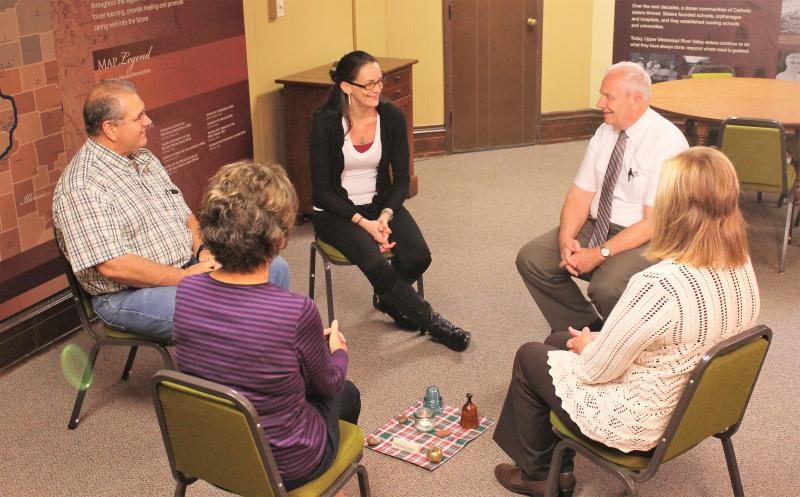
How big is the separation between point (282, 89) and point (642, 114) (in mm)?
2789

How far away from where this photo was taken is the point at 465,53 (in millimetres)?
→ 7406

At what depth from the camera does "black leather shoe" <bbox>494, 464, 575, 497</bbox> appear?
3.09 metres

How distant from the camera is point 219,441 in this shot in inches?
92.6

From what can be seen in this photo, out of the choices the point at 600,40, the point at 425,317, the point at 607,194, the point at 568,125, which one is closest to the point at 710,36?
the point at 600,40

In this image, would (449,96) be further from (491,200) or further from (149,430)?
(149,430)

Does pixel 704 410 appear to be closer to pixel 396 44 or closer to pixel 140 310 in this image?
pixel 140 310

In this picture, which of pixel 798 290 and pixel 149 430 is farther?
pixel 798 290

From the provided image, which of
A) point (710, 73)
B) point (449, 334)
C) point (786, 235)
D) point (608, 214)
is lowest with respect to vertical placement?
point (449, 334)

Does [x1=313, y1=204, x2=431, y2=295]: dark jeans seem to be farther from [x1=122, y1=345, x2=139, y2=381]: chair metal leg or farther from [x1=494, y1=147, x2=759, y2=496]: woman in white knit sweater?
[x1=494, y1=147, x2=759, y2=496]: woman in white knit sweater

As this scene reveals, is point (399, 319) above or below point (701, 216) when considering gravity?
below

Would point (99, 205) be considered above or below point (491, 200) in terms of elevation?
above

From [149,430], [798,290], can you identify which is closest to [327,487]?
[149,430]

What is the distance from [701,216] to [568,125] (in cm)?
547

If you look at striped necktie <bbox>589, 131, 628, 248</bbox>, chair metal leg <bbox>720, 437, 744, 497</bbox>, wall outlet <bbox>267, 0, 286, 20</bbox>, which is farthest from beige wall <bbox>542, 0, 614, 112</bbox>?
chair metal leg <bbox>720, 437, 744, 497</bbox>
